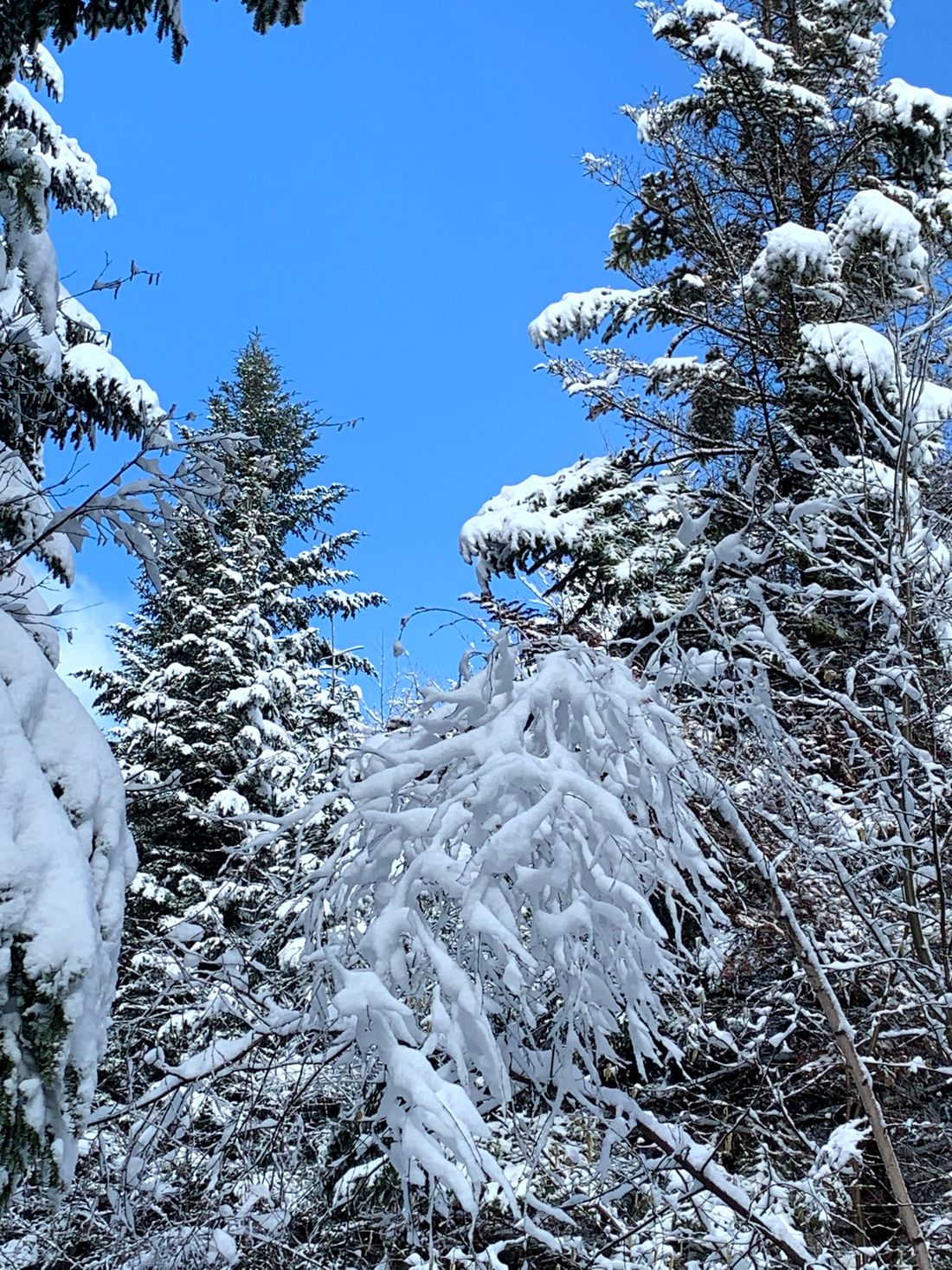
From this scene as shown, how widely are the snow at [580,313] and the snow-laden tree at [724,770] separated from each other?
0.04 m

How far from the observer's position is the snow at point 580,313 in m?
10.0

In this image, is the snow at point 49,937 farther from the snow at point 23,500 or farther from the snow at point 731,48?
the snow at point 731,48

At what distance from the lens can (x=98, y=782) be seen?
2230 millimetres

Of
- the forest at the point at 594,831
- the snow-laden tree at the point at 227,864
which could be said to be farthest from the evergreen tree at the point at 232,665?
the forest at the point at 594,831

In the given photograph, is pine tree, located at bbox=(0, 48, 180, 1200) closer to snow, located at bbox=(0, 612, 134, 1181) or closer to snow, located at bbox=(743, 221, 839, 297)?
snow, located at bbox=(0, 612, 134, 1181)

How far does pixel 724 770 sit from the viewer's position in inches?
173

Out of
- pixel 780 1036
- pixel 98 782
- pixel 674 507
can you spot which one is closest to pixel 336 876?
pixel 98 782

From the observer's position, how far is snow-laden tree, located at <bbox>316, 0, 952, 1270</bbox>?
172cm

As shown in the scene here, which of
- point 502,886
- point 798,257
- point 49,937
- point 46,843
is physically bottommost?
point 502,886

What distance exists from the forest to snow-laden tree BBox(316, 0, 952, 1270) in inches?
0.9

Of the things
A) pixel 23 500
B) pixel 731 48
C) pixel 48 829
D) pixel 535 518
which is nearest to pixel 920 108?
pixel 731 48

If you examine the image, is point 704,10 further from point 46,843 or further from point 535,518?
point 46,843

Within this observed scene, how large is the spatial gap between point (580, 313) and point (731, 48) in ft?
9.25

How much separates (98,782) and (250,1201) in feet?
6.64
